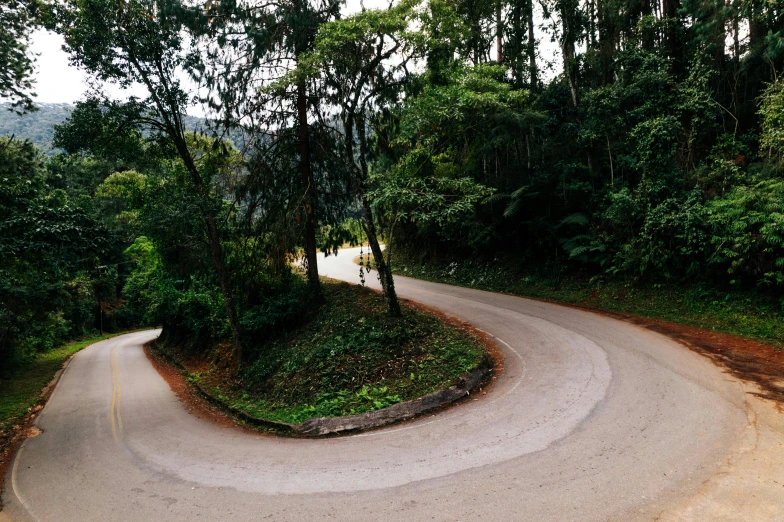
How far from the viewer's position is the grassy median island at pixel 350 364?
8.15 m

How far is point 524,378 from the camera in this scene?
26.6 feet

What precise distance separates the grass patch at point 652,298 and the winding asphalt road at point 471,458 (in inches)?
104

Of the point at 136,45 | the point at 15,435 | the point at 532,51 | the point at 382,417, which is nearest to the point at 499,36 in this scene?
the point at 532,51

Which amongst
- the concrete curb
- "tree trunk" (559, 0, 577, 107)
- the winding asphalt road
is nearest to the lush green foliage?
the winding asphalt road

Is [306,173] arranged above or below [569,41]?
below

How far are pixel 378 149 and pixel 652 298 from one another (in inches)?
412

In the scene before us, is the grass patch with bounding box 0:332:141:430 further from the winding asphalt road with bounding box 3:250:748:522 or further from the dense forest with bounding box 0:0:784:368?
the winding asphalt road with bounding box 3:250:748:522

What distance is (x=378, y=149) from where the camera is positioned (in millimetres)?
11680

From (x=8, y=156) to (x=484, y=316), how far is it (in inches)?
600

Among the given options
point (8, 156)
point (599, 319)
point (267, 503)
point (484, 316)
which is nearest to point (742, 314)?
point (599, 319)

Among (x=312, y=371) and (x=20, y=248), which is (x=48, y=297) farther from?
(x=312, y=371)

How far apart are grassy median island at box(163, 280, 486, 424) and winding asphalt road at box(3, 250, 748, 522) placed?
3.54 ft

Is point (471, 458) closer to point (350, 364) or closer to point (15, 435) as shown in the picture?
point (350, 364)

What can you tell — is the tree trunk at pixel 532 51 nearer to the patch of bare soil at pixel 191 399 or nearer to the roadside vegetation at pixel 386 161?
the roadside vegetation at pixel 386 161
